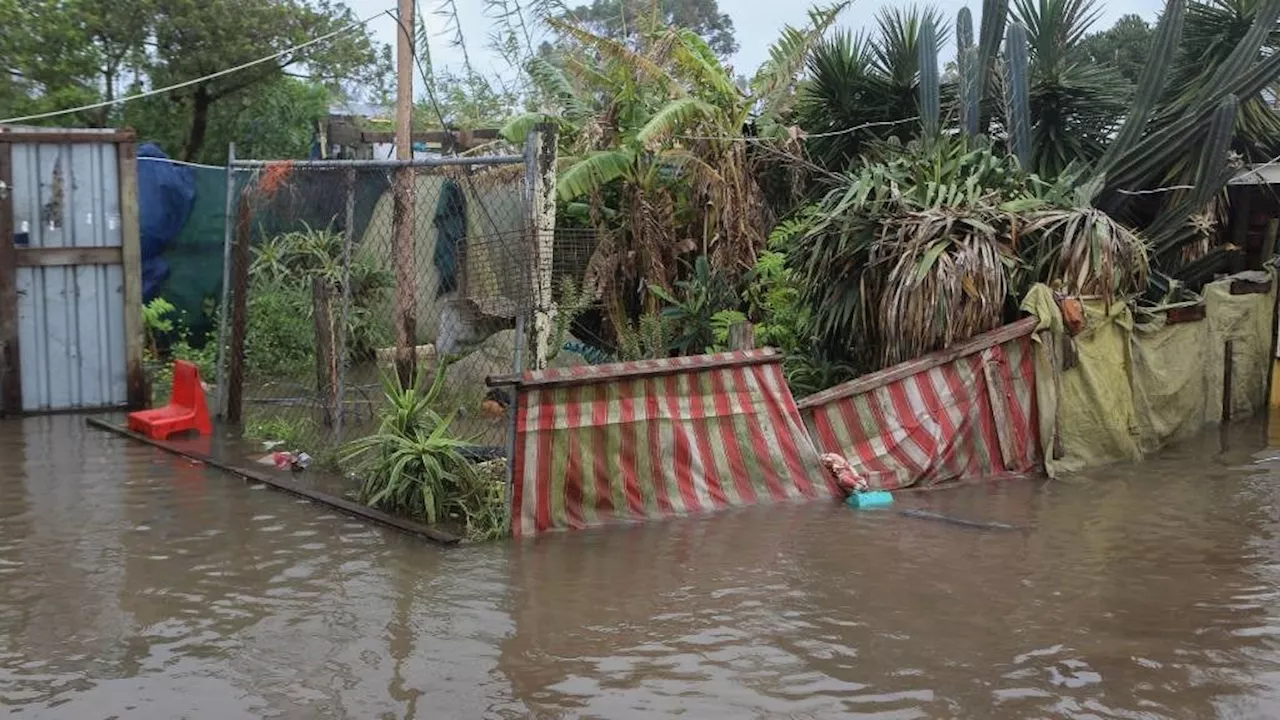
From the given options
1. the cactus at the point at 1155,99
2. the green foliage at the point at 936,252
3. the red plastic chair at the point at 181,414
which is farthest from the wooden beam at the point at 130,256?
the cactus at the point at 1155,99

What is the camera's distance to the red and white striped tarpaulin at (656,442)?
21.9ft

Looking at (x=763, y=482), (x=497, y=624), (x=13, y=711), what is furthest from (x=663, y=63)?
(x=13, y=711)

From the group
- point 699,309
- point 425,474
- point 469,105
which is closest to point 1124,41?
point 469,105

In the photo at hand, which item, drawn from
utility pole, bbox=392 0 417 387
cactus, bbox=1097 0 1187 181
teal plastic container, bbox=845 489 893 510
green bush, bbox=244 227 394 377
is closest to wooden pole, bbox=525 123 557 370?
utility pole, bbox=392 0 417 387

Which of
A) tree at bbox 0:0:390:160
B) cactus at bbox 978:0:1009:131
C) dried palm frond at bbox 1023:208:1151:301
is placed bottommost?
dried palm frond at bbox 1023:208:1151:301

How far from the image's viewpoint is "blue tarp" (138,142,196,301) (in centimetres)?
1278

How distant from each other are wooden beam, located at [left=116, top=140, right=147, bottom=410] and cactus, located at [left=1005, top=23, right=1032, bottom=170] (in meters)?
7.87

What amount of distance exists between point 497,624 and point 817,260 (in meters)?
4.91

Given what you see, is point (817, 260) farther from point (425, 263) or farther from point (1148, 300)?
point (425, 263)

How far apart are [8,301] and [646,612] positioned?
7296 millimetres

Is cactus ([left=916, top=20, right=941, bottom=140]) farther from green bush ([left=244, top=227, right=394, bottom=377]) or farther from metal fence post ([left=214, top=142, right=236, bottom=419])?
metal fence post ([left=214, top=142, right=236, bottom=419])

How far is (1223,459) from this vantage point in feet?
30.8

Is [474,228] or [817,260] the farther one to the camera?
[474,228]

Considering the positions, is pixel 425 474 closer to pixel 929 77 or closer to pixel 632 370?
pixel 632 370
